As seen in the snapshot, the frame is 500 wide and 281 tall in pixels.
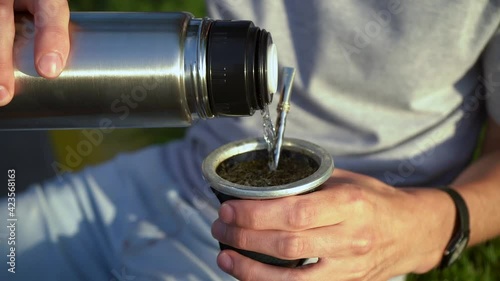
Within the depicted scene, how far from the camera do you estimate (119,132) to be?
2.31 meters

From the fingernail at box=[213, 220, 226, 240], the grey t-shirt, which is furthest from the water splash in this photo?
the grey t-shirt

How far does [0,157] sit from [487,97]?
1.20m

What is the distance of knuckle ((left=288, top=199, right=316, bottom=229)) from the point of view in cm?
84

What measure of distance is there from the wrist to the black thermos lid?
0.41m

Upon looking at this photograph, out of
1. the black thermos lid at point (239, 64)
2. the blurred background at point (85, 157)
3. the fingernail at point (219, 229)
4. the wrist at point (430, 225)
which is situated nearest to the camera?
the black thermos lid at point (239, 64)

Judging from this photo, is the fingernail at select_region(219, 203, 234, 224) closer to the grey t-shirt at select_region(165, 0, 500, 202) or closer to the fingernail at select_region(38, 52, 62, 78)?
the fingernail at select_region(38, 52, 62, 78)

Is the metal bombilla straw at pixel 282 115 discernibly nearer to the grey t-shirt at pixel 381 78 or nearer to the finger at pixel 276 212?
the finger at pixel 276 212

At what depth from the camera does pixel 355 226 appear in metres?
0.96

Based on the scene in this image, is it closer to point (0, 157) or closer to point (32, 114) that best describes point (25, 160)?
point (0, 157)

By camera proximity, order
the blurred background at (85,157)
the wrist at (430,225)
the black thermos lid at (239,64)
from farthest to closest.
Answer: the blurred background at (85,157) → the wrist at (430,225) → the black thermos lid at (239,64)

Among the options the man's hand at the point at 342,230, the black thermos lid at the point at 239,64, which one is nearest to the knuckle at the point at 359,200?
the man's hand at the point at 342,230

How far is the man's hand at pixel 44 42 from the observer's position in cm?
80

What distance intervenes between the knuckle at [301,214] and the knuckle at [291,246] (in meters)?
0.02

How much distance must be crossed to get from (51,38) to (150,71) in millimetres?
123
